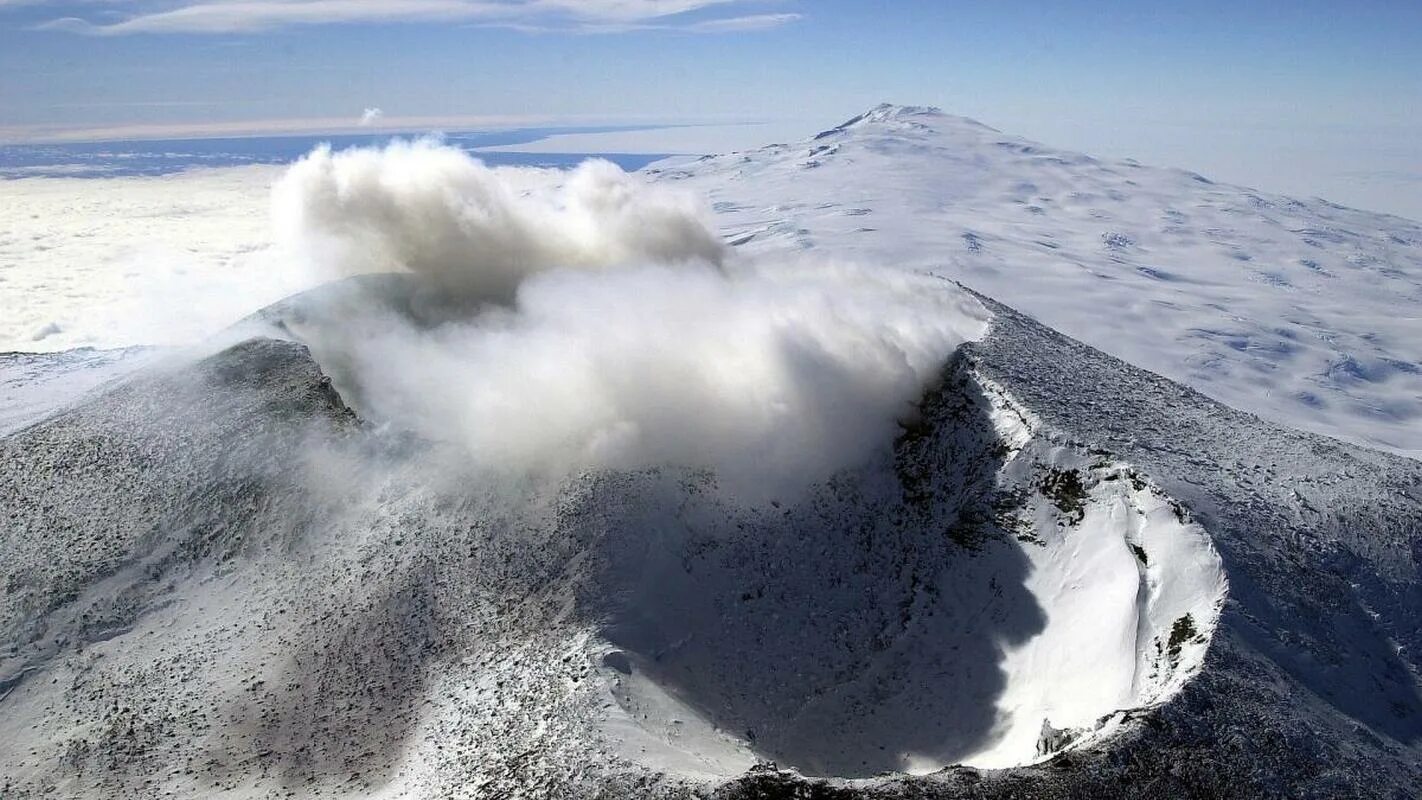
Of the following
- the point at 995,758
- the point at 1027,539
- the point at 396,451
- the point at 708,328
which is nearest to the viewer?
the point at 995,758

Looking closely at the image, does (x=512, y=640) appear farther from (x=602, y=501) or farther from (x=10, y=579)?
(x=10, y=579)

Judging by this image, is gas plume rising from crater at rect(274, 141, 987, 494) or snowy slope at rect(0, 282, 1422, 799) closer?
snowy slope at rect(0, 282, 1422, 799)

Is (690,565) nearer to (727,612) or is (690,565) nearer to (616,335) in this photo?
(727,612)

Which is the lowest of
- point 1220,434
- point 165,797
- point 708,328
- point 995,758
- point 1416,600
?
point 165,797

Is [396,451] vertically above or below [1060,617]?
above

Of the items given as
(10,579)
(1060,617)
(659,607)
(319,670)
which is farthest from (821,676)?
(10,579)

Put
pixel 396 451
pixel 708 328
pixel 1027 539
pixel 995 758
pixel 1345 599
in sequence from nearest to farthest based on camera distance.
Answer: pixel 995 758 < pixel 1345 599 < pixel 1027 539 < pixel 396 451 < pixel 708 328

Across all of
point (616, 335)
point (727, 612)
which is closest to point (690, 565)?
point (727, 612)

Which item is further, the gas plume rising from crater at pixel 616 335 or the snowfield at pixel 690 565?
the gas plume rising from crater at pixel 616 335

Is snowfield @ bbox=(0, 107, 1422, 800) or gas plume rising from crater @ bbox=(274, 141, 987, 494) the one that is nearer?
snowfield @ bbox=(0, 107, 1422, 800)

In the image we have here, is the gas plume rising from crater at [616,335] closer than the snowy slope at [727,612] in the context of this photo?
No

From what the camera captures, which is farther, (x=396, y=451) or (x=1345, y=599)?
(x=396, y=451)
